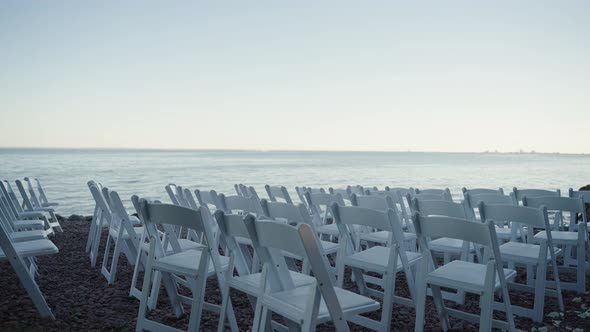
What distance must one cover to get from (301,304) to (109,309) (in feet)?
7.25

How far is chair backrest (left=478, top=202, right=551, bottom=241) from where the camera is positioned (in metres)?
2.98

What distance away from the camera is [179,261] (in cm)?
290

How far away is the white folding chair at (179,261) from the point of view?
2.48 metres

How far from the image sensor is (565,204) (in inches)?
156

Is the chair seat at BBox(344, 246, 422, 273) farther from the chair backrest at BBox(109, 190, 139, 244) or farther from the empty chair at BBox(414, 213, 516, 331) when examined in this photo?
the chair backrest at BBox(109, 190, 139, 244)

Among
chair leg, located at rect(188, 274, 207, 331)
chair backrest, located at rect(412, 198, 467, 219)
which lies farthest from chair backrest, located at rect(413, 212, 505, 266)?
chair leg, located at rect(188, 274, 207, 331)

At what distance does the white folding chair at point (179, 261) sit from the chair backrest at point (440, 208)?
165 centimetres

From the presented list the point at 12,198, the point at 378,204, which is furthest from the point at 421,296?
the point at 12,198

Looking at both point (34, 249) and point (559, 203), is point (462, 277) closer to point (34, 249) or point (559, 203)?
point (559, 203)

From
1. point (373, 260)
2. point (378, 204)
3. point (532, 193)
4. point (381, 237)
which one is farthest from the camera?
point (532, 193)

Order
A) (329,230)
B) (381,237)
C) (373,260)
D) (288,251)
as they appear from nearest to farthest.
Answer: (288,251)
(373,260)
(381,237)
(329,230)

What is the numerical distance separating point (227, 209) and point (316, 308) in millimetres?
2614

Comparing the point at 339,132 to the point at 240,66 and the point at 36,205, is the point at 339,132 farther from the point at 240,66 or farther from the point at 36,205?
the point at 36,205

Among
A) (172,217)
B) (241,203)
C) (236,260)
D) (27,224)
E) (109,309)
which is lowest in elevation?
(109,309)
